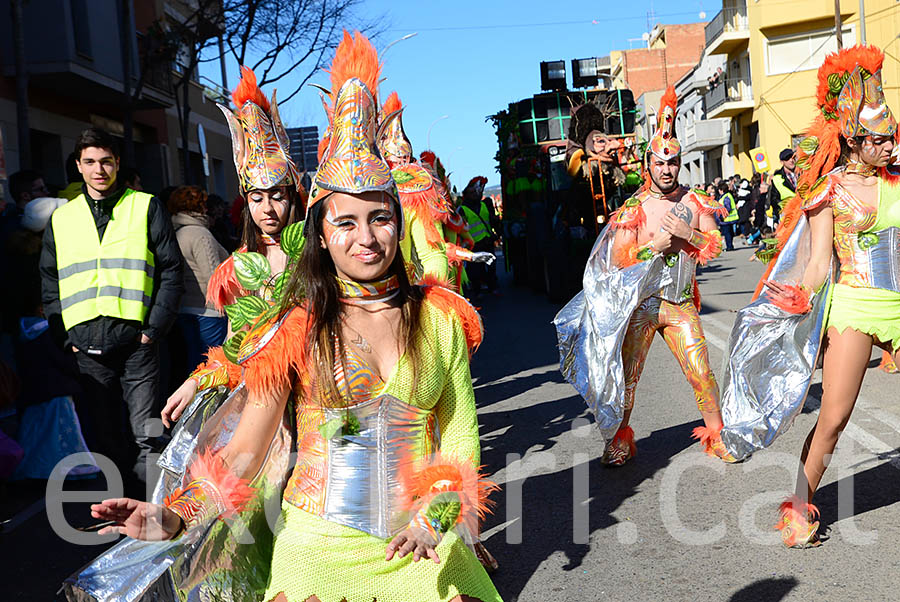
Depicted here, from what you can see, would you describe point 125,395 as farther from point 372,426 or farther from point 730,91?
point 730,91

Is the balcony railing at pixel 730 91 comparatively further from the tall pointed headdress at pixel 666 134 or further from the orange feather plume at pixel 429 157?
the tall pointed headdress at pixel 666 134

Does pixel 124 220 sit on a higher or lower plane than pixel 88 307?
higher

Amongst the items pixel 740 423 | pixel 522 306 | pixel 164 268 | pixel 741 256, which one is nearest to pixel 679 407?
pixel 740 423

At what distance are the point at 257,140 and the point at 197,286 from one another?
3099mm

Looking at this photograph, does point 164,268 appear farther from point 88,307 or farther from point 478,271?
point 478,271

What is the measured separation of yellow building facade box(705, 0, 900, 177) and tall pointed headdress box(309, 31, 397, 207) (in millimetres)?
36732

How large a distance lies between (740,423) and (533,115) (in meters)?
13.2

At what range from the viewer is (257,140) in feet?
13.4

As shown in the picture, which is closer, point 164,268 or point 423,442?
point 423,442

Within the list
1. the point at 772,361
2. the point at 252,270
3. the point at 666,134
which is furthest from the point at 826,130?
the point at 252,270

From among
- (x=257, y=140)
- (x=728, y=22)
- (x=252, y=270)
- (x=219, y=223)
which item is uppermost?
(x=728, y=22)

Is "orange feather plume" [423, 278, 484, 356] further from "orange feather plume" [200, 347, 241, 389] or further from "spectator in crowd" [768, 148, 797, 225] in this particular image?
"spectator in crowd" [768, 148, 797, 225]

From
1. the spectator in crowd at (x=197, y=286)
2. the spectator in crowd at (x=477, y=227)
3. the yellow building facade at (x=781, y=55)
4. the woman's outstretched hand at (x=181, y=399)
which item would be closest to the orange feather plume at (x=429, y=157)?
the spectator in crowd at (x=197, y=286)

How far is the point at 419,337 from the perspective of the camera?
102 inches
